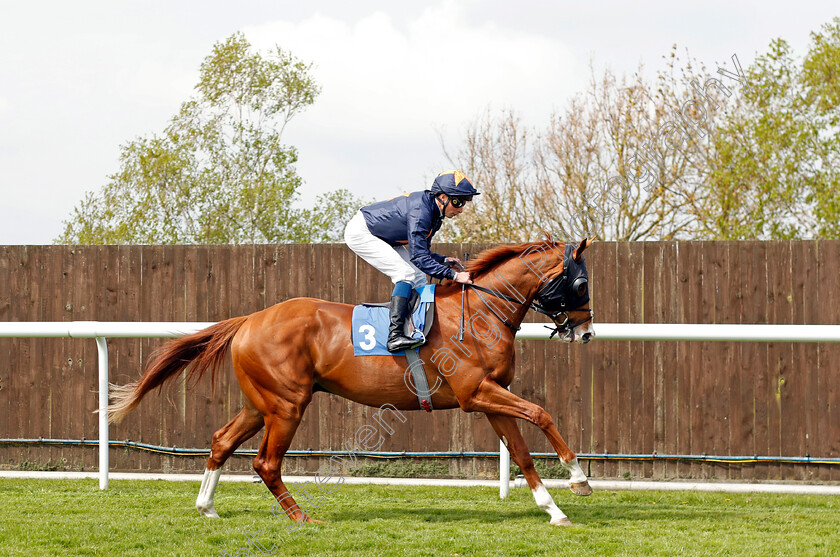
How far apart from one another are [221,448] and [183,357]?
687 mm

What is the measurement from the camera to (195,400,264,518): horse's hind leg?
213 inches

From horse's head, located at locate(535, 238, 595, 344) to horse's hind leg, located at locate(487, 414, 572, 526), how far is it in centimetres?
64

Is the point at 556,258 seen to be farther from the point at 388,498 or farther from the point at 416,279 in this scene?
the point at 388,498

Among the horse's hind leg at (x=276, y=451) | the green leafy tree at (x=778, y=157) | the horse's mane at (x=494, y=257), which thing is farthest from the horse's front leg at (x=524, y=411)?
the green leafy tree at (x=778, y=157)

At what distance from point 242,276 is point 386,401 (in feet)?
10.1

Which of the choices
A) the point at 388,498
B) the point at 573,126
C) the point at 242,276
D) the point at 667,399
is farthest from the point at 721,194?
the point at 388,498

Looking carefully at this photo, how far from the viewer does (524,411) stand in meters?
5.22

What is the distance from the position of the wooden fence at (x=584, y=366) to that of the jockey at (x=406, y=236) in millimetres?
2172

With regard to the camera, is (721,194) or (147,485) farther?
(721,194)

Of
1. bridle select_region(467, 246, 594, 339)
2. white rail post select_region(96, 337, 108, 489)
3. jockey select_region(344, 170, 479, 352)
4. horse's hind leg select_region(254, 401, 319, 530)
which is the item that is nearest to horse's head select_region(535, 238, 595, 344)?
bridle select_region(467, 246, 594, 339)

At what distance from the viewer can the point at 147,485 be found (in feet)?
22.8

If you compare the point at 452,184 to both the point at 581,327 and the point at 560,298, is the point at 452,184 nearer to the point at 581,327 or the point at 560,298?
the point at 560,298

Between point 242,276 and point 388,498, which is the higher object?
point 242,276

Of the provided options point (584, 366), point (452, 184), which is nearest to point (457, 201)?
point (452, 184)
